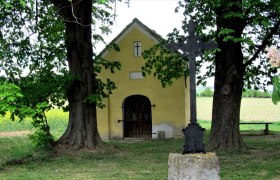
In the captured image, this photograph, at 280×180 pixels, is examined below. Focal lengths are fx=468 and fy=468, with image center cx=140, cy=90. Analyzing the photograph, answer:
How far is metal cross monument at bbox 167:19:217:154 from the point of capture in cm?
724

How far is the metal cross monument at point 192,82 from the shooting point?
7.24 m

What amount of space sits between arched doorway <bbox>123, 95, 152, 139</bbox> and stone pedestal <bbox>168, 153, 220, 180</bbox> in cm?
1619

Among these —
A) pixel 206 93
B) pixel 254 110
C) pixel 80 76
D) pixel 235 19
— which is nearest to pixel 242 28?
pixel 235 19

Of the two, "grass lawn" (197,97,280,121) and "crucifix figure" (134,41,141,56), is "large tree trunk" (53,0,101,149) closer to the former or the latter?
"crucifix figure" (134,41,141,56)

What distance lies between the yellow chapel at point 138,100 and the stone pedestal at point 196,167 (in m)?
15.1

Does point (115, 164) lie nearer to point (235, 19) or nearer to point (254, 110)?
point (235, 19)

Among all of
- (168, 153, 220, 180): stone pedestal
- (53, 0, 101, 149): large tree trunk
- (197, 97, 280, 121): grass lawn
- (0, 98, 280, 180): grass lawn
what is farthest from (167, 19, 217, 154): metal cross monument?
(197, 97, 280, 121): grass lawn

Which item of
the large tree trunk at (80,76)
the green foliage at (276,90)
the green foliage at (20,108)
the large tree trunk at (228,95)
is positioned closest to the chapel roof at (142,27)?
the large tree trunk at (80,76)

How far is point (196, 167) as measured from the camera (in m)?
6.98

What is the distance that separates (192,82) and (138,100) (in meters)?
A: 16.0

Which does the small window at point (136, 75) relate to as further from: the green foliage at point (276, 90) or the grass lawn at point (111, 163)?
the green foliage at point (276, 90)

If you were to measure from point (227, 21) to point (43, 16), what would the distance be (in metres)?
6.85

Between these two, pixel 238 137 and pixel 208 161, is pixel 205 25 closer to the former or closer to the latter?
pixel 238 137

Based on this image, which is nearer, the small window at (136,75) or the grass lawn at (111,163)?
the grass lawn at (111,163)
